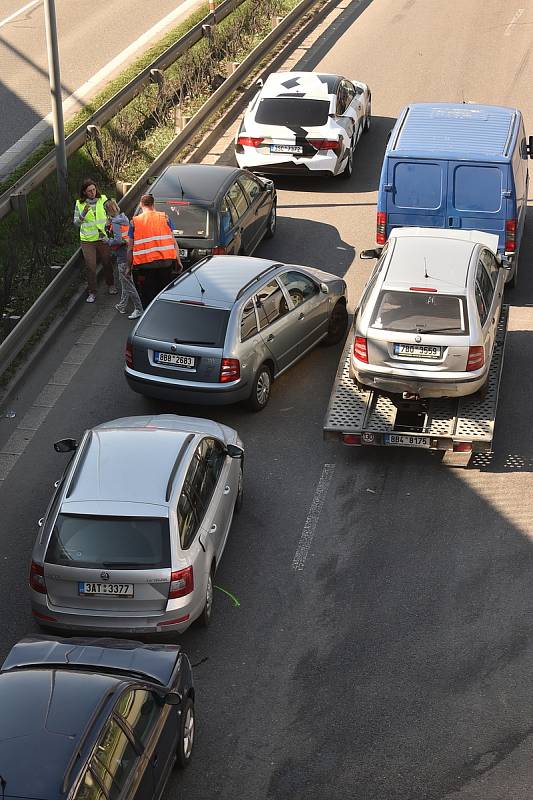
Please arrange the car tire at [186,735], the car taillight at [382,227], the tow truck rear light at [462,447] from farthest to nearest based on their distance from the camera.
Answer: the car taillight at [382,227], the tow truck rear light at [462,447], the car tire at [186,735]

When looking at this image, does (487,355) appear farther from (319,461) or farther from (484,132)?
(484,132)

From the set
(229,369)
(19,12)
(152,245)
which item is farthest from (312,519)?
(19,12)

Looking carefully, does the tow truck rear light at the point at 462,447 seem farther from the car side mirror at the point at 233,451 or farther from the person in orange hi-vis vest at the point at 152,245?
the person in orange hi-vis vest at the point at 152,245

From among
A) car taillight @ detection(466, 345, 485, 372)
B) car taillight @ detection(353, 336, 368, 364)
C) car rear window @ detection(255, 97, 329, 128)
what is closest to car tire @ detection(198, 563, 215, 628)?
car taillight @ detection(353, 336, 368, 364)

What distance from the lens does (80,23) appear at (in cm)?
3219

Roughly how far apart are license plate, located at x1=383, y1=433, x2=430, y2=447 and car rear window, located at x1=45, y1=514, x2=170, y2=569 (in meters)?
3.84

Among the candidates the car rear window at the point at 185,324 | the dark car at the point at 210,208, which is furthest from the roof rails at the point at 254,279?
the dark car at the point at 210,208

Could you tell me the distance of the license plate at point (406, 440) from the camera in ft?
45.5

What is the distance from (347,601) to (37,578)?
116 inches

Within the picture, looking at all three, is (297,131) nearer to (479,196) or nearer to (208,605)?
(479,196)

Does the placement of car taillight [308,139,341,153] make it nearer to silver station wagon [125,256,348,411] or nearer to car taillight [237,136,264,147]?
car taillight [237,136,264,147]

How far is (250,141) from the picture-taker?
21781 millimetres

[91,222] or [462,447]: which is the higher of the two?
[91,222]

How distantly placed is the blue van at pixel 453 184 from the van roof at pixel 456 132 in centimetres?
1
